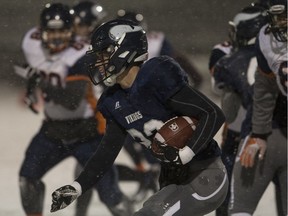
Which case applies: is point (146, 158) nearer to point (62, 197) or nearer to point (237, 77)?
point (237, 77)

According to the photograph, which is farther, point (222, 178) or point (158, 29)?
point (158, 29)

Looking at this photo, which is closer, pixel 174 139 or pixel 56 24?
pixel 174 139

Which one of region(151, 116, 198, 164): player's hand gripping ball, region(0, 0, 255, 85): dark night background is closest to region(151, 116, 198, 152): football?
region(151, 116, 198, 164): player's hand gripping ball

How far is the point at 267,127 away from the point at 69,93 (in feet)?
6.62

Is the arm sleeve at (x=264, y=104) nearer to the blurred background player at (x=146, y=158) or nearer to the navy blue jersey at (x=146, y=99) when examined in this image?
the navy blue jersey at (x=146, y=99)

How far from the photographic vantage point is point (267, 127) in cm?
686

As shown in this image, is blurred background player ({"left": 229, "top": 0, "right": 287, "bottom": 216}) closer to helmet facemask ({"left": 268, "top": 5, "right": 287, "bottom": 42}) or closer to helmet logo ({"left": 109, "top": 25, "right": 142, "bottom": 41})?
helmet facemask ({"left": 268, "top": 5, "right": 287, "bottom": 42})

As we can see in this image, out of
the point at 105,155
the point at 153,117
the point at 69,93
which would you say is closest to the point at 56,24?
the point at 69,93

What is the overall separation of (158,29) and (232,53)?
21.3ft

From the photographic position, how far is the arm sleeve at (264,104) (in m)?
6.83

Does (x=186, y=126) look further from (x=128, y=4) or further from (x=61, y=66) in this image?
(x=128, y=4)

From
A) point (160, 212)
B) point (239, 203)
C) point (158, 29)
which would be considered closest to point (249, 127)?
point (239, 203)

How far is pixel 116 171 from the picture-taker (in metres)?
8.44

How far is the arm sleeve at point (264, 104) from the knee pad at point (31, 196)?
5.87 ft
